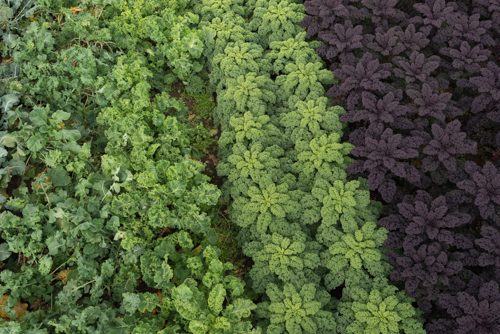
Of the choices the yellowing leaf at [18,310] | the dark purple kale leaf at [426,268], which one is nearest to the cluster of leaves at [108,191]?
the yellowing leaf at [18,310]

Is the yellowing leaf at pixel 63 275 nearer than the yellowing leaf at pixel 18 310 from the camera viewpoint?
No

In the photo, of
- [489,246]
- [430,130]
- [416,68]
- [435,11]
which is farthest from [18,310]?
[435,11]

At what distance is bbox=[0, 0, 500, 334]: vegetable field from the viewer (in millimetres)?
3217

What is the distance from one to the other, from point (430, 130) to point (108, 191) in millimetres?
2400

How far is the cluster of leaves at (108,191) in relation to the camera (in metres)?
3.24

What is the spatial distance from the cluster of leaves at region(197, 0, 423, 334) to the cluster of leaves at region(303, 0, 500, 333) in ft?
0.51

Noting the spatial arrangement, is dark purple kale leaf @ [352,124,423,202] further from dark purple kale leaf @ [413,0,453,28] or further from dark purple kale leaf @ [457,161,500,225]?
dark purple kale leaf @ [413,0,453,28]

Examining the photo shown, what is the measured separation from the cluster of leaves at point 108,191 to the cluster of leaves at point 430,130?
1.13 metres

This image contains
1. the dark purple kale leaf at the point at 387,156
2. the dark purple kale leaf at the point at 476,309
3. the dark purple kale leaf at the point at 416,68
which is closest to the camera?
the dark purple kale leaf at the point at 476,309

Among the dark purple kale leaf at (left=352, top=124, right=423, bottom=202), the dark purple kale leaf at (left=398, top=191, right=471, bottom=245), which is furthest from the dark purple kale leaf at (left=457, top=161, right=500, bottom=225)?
the dark purple kale leaf at (left=352, top=124, right=423, bottom=202)

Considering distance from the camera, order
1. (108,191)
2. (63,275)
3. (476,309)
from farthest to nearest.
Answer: (108,191) → (63,275) → (476,309)

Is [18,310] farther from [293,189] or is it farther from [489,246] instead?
[489,246]

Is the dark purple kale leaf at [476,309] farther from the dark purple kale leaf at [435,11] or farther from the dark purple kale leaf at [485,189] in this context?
the dark purple kale leaf at [435,11]

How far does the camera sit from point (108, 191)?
364cm
